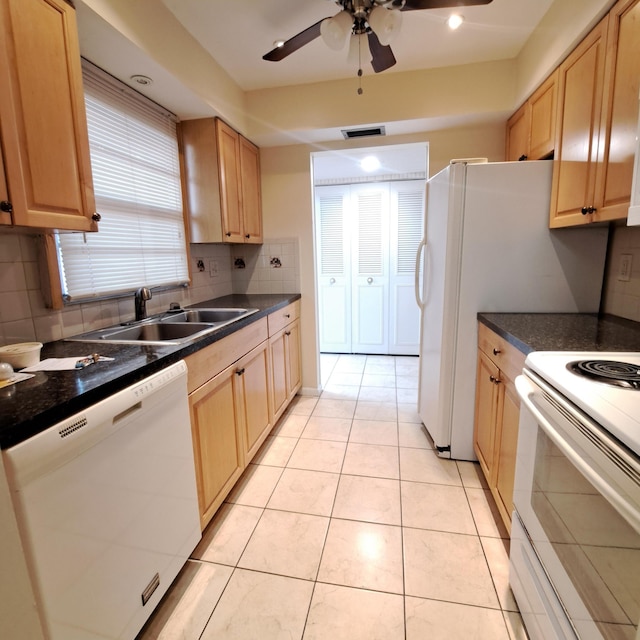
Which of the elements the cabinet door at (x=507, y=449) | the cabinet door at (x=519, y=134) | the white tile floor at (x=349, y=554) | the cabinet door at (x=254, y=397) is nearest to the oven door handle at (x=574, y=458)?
the cabinet door at (x=507, y=449)

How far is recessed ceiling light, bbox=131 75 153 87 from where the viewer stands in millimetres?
1722

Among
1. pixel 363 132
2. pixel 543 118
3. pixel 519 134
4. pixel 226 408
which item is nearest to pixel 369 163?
pixel 363 132

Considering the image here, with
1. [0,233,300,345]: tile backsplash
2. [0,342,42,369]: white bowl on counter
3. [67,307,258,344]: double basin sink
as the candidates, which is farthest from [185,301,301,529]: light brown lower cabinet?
[0,233,300,345]: tile backsplash

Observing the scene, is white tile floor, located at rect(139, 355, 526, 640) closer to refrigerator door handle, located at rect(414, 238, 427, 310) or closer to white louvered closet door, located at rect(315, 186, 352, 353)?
refrigerator door handle, located at rect(414, 238, 427, 310)

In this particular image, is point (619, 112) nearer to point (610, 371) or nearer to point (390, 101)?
point (610, 371)

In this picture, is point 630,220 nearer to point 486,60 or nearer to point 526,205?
point 526,205

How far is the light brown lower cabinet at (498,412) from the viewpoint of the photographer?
4.61ft

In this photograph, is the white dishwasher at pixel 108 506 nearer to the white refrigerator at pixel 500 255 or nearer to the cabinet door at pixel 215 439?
the cabinet door at pixel 215 439

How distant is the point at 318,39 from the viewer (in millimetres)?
1943

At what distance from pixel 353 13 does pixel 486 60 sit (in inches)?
49.8

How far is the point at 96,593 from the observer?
2.96 ft

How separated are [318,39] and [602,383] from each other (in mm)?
2183

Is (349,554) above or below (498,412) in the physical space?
below

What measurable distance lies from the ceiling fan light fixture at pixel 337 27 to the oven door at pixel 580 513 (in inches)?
58.3
